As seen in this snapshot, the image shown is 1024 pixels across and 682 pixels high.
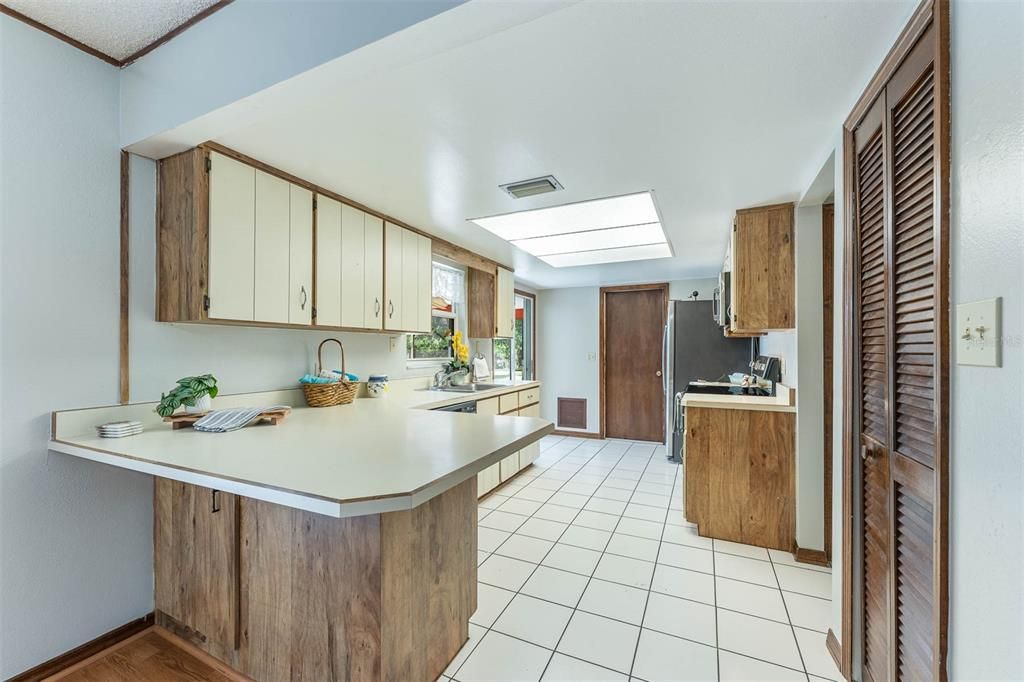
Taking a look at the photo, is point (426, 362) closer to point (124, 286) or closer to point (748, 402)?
point (124, 286)

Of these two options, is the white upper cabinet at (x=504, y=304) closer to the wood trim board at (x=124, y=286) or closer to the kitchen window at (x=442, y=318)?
the kitchen window at (x=442, y=318)

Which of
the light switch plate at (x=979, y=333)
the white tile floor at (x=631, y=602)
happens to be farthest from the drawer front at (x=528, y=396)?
the light switch plate at (x=979, y=333)

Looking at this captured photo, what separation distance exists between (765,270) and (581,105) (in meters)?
1.72

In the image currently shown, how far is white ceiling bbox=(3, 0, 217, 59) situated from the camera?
152 cm

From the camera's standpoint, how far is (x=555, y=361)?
620cm

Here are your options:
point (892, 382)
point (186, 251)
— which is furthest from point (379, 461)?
point (892, 382)

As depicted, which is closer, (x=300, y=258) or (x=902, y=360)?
(x=902, y=360)

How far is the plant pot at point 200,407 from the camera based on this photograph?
6.52 feet

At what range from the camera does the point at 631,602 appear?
83.4 inches

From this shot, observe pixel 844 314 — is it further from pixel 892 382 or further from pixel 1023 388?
pixel 1023 388

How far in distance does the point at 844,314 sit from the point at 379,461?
1.76 m

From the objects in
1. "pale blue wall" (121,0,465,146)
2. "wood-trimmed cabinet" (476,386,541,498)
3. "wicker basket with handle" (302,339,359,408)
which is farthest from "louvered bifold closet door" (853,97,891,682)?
"wicker basket with handle" (302,339,359,408)

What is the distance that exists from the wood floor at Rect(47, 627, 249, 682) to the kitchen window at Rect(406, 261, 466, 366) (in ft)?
7.61

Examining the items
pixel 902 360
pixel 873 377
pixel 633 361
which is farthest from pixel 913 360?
pixel 633 361
